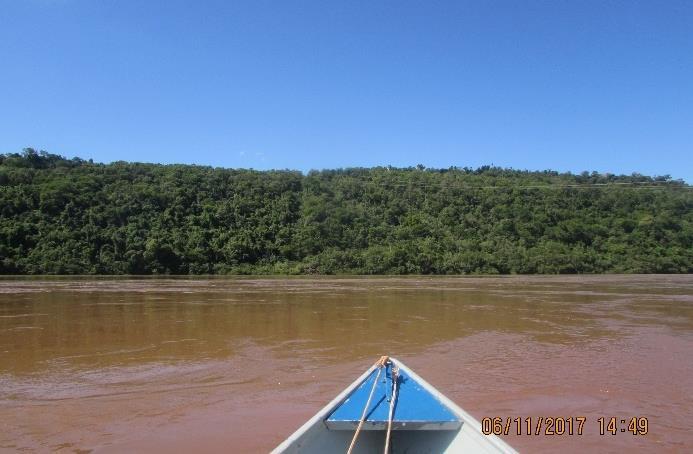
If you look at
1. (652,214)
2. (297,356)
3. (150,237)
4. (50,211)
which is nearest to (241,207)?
(150,237)

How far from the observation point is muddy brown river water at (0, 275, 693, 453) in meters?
5.77

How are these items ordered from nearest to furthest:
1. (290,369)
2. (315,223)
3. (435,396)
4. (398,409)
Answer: (398,409) → (435,396) → (290,369) → (315,223)

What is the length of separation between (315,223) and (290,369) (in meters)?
51.6

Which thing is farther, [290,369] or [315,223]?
[315,223]

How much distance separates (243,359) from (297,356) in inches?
37.0

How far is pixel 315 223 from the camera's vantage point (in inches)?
2367

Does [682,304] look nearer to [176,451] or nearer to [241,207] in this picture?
[176,451]

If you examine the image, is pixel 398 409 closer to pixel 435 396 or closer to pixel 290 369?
pixel 435 396

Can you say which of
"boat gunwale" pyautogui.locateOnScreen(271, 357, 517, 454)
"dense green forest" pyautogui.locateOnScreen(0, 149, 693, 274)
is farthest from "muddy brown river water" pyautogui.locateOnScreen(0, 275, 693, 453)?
"dense green forest" pyautogui.locateOnScreen(0, 149, 693, 274)

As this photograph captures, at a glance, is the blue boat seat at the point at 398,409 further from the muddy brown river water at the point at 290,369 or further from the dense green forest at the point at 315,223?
the dense green forest at the point at 315,223

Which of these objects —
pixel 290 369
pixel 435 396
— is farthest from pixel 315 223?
pixel 435 396

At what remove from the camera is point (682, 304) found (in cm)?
1947

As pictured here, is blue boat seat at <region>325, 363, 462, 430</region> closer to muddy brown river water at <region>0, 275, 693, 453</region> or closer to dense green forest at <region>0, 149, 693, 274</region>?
muddy brown river water at <region>0, 275, 693, 453</region>

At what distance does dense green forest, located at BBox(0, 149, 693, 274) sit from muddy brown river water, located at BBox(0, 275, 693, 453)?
34.3 m
